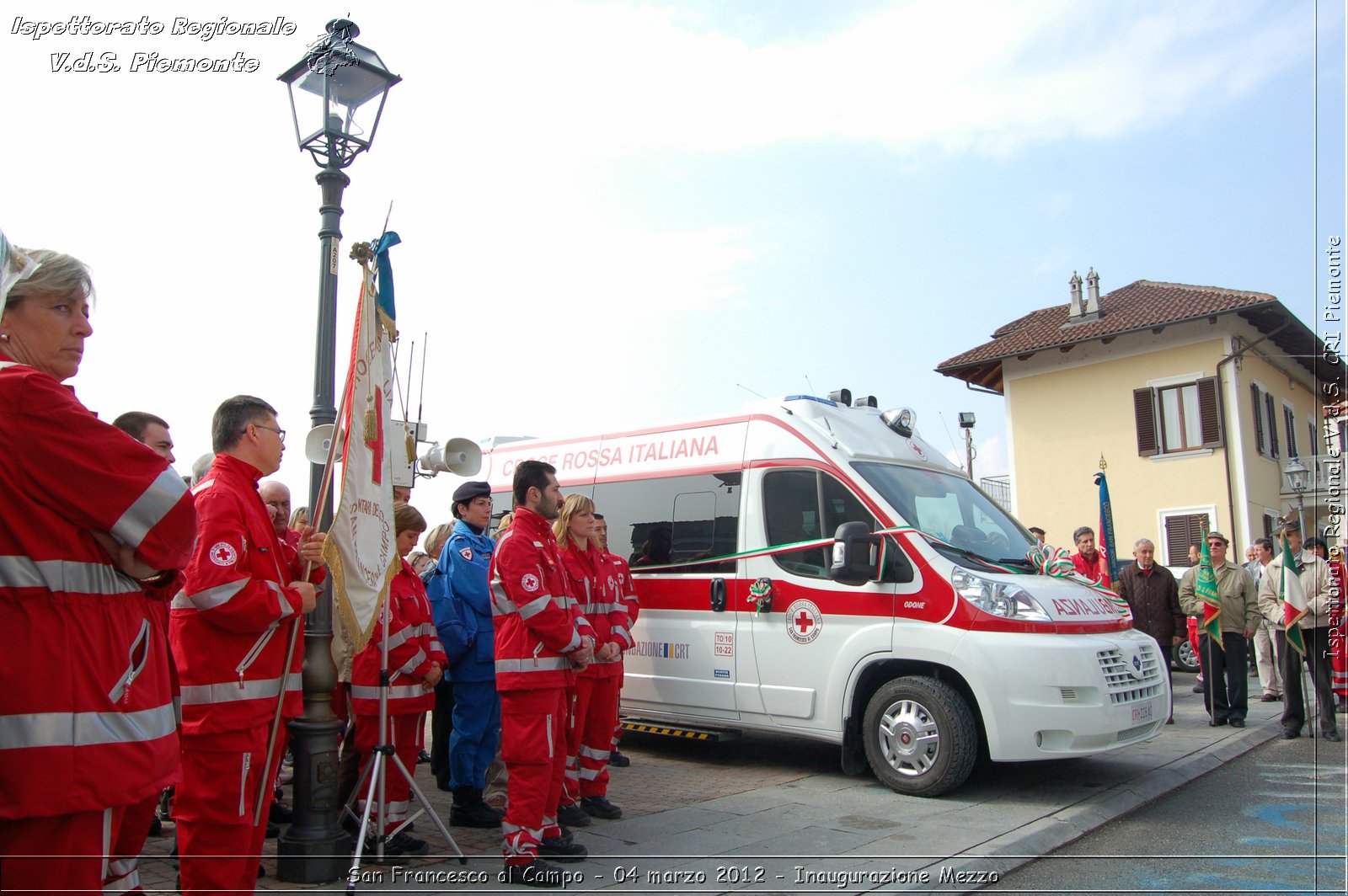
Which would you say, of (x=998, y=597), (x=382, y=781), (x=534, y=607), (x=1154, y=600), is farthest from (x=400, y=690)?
(x=1154, y=600)

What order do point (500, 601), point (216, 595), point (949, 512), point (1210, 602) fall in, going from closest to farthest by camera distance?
point (216, 595)
point (500, 601)
point (949, 512)
point (1210, 602)

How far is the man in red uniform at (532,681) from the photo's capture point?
4.64 metres

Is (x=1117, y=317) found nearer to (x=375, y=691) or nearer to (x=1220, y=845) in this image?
(x=1220, y=845)

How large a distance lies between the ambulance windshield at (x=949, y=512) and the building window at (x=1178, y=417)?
72.4ft

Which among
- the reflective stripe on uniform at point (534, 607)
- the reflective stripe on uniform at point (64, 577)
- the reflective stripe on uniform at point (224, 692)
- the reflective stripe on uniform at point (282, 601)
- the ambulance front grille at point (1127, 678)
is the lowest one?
the ambulance front grille at point (1127, 678)

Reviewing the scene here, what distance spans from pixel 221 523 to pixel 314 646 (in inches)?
62.7

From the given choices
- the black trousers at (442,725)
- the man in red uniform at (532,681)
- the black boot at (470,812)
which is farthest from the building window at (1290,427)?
the man in red uniform at (532,681)

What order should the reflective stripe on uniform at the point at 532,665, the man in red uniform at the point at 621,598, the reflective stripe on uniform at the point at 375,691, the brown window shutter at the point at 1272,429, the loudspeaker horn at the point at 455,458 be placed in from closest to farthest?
the reflective stripe on uniform at the point at 532,665 → the reflective stripe on uniform at the point at 375,691 → the man in red uniform at the point at 621,598 → the loudspeaker horn at the point at 455,458 → the brown window shutter at the point at 1272,429

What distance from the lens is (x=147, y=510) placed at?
7.41 ft

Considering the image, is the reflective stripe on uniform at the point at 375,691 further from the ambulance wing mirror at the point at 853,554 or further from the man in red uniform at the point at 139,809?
the ambulance wing mirror at the point at 853,554

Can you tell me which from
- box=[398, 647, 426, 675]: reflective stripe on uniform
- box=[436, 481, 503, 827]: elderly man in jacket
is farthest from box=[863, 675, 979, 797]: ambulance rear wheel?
box=[398, 647, 426, 675]: reflective stripe on uniform

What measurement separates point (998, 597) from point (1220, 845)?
1888 mm

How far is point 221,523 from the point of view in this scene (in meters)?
3.56

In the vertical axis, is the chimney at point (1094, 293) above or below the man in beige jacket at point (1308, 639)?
above
